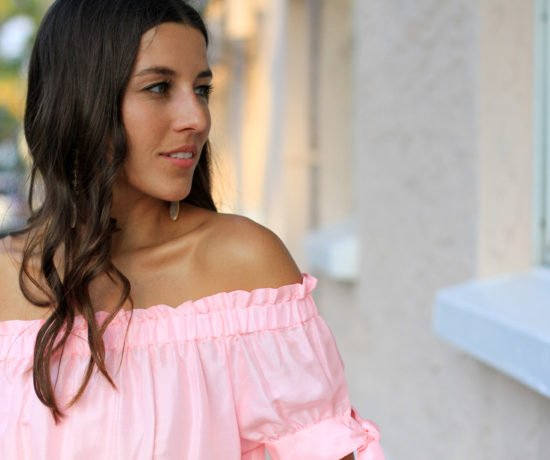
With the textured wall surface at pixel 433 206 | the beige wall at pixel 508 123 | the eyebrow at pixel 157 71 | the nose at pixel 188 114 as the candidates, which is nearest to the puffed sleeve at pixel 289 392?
the nose at pixel 188 114

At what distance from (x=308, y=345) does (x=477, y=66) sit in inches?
72.2

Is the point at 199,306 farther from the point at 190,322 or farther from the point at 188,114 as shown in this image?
the point at 188,114

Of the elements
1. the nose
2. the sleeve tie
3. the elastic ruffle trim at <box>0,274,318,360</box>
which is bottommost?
the sleeve tie

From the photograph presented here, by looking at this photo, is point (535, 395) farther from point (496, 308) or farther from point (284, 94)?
point (284, 94)

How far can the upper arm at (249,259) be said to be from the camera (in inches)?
80.7

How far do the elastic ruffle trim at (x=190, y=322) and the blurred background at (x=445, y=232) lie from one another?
19.9 inches

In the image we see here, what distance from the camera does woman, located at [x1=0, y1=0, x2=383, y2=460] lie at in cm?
194

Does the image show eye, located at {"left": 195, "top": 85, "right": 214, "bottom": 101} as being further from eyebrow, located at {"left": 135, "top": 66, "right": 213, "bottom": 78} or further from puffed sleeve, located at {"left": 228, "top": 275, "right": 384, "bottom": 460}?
puffed sleeve, located at {"left": 228, "top": 275, "right": 384, "bottom": 460}

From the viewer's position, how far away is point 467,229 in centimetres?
366

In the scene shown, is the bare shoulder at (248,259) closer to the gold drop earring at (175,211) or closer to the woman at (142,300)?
the woman at (142,300)

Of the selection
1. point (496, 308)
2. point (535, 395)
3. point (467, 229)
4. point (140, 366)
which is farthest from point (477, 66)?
point (140, 366)

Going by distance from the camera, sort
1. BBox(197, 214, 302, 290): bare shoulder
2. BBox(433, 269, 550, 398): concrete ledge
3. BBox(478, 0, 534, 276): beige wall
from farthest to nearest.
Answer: BBox(478, 0, 534, 276): beige wall, BBox(433, 269, 550, 398): concrete ledge, BBox(197, 214, 302, 290): bare shoulder

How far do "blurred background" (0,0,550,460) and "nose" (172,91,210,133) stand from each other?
0.48 meters

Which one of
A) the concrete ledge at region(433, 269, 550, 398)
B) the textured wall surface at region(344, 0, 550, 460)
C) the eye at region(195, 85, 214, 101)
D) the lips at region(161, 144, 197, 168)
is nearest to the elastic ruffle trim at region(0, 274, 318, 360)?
the lips at region(161, 144, 197, 168)
